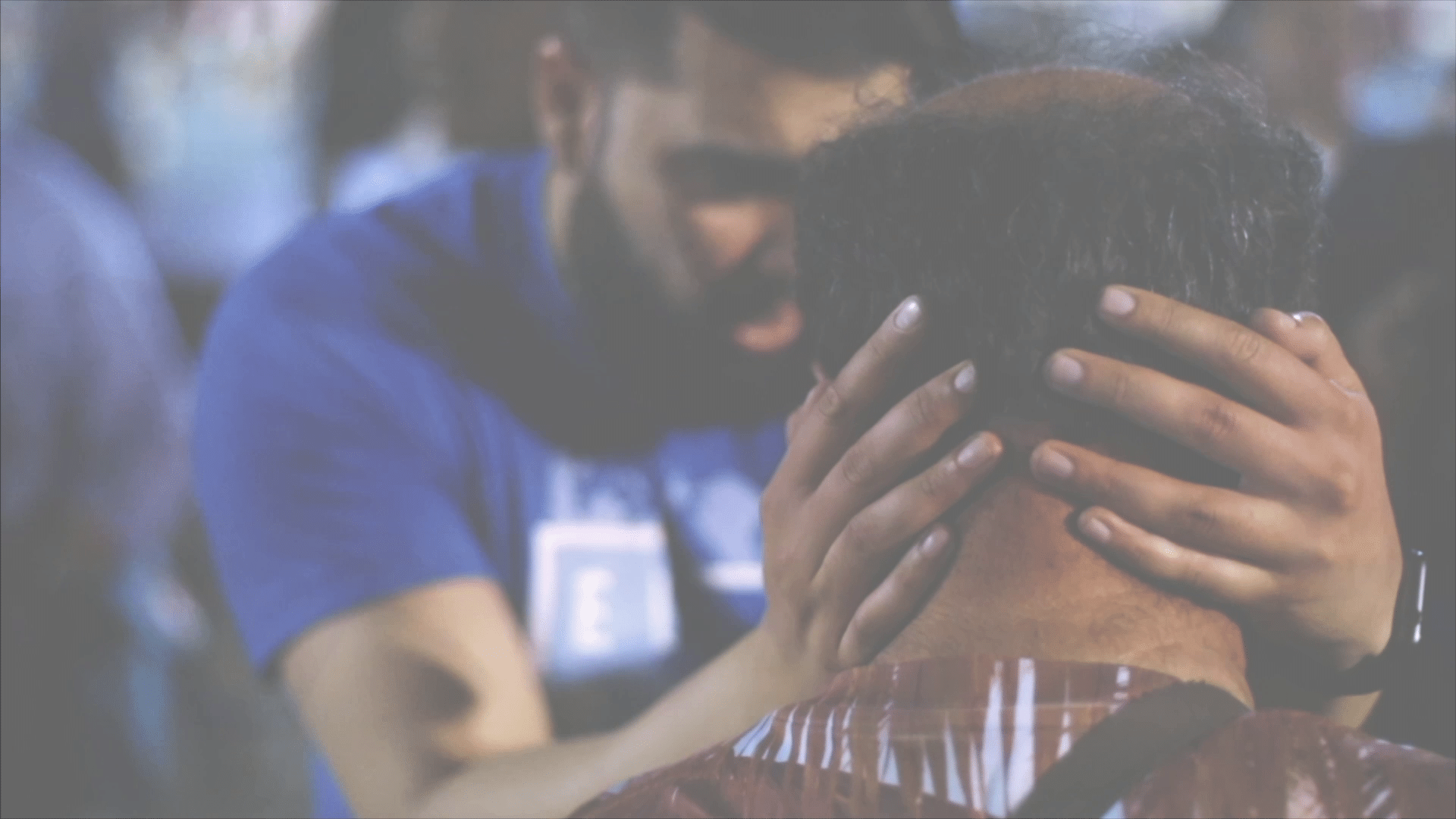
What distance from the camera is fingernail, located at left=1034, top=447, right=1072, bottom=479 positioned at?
26.3 inches

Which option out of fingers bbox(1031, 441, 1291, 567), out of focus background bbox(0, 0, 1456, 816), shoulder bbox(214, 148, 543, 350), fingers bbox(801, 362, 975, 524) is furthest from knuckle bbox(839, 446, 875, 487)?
out of focus background bbox(0, 0, 1456, 816)

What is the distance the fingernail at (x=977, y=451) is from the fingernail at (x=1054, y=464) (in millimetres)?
28

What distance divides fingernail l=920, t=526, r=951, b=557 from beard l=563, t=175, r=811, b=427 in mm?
592

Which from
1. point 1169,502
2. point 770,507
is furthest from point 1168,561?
point 770,507

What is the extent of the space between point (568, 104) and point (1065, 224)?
0.77m

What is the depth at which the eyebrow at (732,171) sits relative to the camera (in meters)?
1.17

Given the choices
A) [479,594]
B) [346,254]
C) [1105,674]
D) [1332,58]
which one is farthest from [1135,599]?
[1332,58]

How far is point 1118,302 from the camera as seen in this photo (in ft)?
2.21

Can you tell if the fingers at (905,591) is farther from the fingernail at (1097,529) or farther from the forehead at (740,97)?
the forehead at (740,97)

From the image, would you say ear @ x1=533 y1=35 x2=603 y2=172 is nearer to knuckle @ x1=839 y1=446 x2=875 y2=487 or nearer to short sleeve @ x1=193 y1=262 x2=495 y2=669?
short sleeve @ x1=193 y1=262 x2=495 y2=669

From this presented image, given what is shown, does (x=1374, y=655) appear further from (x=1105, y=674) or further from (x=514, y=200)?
(x=514, y=200)

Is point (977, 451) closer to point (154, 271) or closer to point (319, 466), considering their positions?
point (319, 466)

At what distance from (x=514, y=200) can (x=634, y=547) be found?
42 cm

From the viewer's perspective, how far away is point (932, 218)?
2.39 ft
